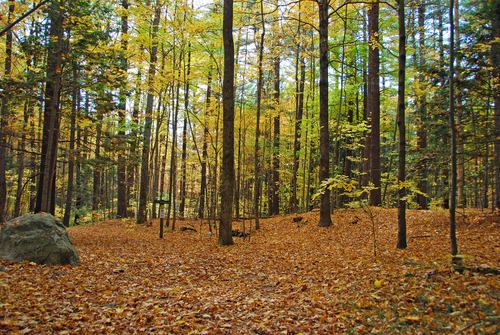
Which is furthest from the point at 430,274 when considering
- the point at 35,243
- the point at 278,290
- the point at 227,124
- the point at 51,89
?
the point at 51,89

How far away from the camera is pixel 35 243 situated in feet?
19.8

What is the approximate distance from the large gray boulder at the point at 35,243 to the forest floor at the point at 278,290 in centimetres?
36

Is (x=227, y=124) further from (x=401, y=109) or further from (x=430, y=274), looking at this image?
(x=430, y=274)

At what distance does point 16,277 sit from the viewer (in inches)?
187

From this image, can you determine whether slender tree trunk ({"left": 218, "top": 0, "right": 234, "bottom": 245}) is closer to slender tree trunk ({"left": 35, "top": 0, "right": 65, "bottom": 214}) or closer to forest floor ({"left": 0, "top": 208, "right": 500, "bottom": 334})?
forest floor ({"left": 0, "top": 208, "right": 500, "bottom": 334})

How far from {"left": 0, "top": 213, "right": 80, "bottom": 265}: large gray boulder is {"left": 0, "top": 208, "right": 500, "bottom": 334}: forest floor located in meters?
0.36

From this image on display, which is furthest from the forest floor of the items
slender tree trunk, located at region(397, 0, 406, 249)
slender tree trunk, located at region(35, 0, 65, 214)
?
slender tree trunk, located at region(35, 0, 65, 214)

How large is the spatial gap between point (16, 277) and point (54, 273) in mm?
733

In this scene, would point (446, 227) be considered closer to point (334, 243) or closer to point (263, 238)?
point (334, 243)

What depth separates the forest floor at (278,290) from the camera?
3.36 m

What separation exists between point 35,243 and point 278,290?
18.1ft

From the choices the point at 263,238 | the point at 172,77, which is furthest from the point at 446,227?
the point at 172,77

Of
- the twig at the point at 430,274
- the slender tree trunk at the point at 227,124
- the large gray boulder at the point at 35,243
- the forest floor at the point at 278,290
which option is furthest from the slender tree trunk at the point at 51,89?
the twig at the point at 430,274

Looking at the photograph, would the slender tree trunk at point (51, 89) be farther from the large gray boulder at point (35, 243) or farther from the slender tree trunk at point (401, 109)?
the slender tree trunk at point (401, 109)
